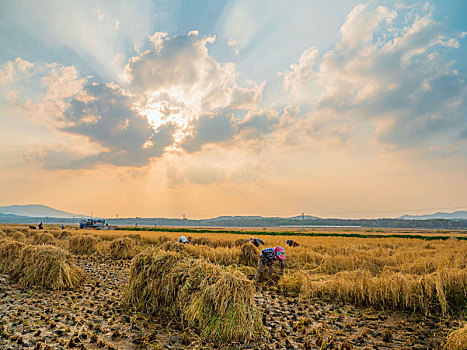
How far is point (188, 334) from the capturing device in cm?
625

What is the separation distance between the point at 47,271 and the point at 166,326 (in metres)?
6.06

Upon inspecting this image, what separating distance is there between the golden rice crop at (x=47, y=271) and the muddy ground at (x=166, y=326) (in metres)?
0.50

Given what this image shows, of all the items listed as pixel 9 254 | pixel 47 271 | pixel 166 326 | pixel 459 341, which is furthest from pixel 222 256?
pixel 459 341

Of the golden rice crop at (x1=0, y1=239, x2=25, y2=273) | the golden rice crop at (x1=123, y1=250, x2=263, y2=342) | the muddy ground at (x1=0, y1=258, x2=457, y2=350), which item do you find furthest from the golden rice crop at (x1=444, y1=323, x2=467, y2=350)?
the golden rice crop at (x1=0, y1=239, x2=25, y2=273)

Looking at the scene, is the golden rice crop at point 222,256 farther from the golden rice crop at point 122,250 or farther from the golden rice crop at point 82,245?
the golden rice crop at point 82,245

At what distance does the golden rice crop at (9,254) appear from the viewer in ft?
40.5

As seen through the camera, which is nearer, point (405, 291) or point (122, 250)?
point (405, 291)

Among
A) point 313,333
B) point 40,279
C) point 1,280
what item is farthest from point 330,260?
point 1,280

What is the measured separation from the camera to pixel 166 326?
267 inches

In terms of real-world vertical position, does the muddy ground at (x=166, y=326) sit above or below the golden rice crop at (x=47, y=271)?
below

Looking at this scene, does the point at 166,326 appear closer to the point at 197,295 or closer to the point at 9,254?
the point at 197,295

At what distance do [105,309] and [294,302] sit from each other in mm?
6112

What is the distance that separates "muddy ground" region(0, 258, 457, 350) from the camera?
5.71 metres

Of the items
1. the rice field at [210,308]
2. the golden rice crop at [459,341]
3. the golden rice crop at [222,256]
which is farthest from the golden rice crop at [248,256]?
the golden rice crop at [459,341]
